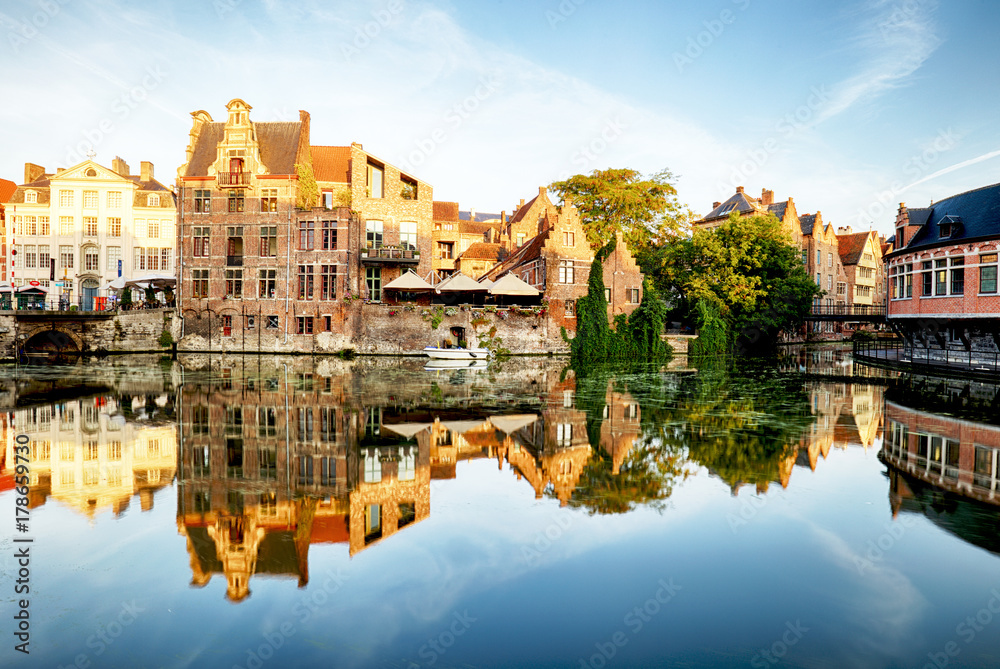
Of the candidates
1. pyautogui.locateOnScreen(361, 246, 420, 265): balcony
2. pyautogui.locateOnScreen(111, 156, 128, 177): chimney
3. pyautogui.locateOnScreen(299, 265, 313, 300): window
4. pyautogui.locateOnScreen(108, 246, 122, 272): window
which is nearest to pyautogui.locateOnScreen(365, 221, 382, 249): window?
pyautogui.locateOnScreen(361, 246, 420, 265): balcony

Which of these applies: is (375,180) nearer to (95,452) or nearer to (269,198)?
(269,198)

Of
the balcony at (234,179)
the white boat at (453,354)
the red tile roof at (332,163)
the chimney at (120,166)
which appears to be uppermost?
the chimney at (120,166)

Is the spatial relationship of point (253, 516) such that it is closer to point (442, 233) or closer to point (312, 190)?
point (312, 190)

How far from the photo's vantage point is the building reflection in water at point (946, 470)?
867 cm

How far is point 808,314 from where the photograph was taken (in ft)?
162

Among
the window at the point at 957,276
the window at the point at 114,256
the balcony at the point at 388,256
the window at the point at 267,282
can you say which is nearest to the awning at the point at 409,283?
the balcony at the point at 388,256

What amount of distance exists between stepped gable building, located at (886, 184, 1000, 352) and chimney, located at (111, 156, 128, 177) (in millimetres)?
66315

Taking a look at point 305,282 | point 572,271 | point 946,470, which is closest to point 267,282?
point 305,282

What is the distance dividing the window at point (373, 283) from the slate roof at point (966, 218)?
1324 inches

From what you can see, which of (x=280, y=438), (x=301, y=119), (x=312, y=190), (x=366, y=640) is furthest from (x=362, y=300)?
(x=366, y=640)

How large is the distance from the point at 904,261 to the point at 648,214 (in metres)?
20.2

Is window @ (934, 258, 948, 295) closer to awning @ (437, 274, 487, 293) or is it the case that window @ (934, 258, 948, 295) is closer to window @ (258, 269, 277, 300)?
awning @ (437, 274, 487, 293)

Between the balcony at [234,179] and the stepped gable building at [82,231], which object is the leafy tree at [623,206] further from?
the stepped gable building at [82,231]

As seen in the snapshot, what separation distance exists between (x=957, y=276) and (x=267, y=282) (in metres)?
42.7
